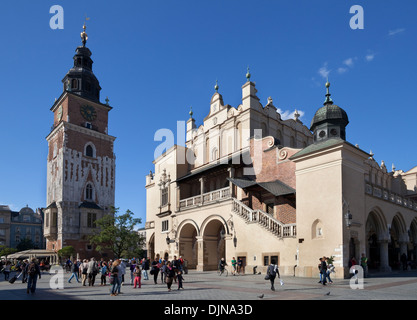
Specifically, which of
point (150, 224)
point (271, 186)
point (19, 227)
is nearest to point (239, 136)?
point (271, 186)

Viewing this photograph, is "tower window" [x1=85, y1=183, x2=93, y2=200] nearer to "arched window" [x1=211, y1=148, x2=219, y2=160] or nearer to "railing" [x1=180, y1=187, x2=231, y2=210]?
"railing" [x1=180, y1=187, x2=231, y2=210]

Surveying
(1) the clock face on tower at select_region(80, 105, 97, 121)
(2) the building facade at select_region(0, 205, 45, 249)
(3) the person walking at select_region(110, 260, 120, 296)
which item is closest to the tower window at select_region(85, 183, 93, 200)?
(1) the clock face on tower at select_region(80, 105, 97, 121)

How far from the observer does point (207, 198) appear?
3238 cm

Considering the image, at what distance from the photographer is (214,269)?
33.2 meters

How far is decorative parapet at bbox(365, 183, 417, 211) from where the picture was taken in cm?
2470

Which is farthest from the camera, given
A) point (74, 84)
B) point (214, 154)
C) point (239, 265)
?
point (74, 84)

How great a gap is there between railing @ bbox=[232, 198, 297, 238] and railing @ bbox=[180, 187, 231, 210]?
176 cm

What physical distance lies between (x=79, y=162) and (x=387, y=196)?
46.6 m

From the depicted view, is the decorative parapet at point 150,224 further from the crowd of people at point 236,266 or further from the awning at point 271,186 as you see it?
the crowd of people at point 236,266

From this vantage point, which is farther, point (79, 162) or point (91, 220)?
point (79, 162)

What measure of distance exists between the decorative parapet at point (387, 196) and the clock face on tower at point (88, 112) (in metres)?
49.0

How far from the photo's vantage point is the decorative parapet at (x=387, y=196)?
24703mm

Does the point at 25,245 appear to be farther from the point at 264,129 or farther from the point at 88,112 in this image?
the point at 264,129

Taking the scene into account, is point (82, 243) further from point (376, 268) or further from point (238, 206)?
point (376, 268)
